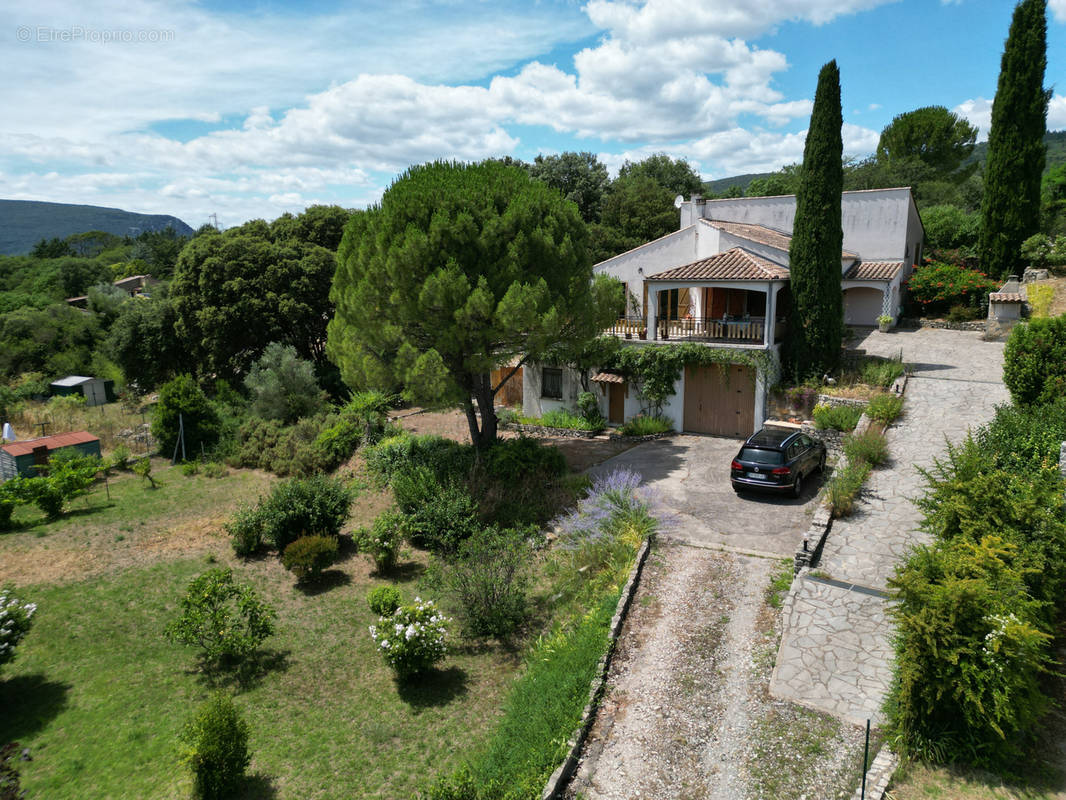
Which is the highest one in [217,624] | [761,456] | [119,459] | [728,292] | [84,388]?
[728,292]

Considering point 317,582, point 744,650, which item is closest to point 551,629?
point 744,650

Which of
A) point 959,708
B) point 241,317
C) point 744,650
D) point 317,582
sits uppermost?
point 241,317

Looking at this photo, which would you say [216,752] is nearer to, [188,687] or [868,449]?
[188,687]

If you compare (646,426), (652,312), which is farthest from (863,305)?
(646,426)

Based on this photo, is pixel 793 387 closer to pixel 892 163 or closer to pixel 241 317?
pixel 241 317

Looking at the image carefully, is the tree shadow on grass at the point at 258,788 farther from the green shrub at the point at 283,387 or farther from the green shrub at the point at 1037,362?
the green shrub at the point at 283,387

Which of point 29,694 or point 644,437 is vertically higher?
point 644,437

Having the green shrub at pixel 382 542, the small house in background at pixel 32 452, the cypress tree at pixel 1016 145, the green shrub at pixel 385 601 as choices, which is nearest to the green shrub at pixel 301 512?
the green shrub at pixel 382 542
